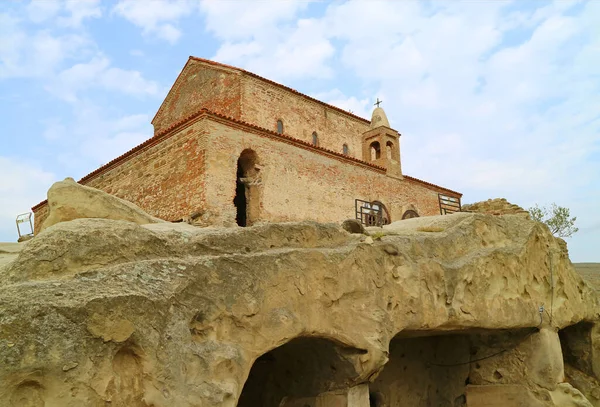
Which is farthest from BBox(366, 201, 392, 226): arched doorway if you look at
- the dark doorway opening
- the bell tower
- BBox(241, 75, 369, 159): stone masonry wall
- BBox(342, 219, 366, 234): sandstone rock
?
BBox(342, 219, 366, 234): sandstone rock

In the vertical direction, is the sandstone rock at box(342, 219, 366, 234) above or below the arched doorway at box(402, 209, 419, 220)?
below

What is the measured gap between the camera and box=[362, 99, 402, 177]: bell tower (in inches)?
790

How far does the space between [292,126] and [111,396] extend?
57.9 feet

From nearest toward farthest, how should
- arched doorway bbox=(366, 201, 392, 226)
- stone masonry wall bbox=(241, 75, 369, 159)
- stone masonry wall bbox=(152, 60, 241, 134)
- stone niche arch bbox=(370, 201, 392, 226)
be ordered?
arched doorway bbox=(366, 201, 392, 226) < stone niche arch bbox=(370, 201, 392, 226) < stone masonry wall bbox=(152, 60, 241, 134) < stone masonry wall bbox=(241, 75, 369, 159)

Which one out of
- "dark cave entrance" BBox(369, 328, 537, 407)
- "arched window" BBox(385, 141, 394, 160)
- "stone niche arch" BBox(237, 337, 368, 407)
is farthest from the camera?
"arched window" BBox(385, 141, 394, 160)

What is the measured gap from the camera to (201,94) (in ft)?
66.5

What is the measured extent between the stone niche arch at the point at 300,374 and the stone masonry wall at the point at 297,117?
44.0 ft

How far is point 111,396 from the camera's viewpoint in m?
3.15

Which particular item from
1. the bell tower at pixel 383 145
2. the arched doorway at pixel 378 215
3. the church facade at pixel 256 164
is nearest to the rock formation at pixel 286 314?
the church facade at pixel 256 164

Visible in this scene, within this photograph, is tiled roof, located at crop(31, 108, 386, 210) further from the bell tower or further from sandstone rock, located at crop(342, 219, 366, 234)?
sandstone rock, located at crop(342, 219, 366, 234)

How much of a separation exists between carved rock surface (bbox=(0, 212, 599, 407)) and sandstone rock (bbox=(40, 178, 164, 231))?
1.14 m

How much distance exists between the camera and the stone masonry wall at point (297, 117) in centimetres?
1903

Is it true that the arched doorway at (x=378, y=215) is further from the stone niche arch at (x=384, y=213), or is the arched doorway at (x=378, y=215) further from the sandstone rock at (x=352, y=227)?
the sandstone rock at (x=352, y=227)

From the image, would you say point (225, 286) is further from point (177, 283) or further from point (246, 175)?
point (246, 175)
